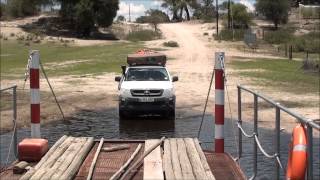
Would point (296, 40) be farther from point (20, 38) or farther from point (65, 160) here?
point (65, 160)

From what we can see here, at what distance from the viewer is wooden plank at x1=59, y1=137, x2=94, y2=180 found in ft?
19.9

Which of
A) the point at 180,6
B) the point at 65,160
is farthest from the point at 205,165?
the point at 180,6

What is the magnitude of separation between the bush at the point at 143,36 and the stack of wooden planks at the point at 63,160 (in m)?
67.7

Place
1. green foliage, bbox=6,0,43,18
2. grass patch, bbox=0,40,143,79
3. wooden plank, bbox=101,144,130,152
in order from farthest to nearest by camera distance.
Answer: green foliage, bbox=6,0,43,18 < grass patch, bbox=0,40,143,79 < wooden plank, bbox=101,144,130,152

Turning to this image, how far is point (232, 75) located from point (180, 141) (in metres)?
27.4

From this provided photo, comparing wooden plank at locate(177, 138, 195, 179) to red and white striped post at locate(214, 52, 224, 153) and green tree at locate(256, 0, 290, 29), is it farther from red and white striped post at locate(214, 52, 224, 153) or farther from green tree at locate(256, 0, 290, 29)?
green tree at locate(256, 0, 290, 29)

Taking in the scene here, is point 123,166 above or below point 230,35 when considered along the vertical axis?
below

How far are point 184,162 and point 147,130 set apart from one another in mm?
10474

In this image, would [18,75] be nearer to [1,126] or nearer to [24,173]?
[1,126]

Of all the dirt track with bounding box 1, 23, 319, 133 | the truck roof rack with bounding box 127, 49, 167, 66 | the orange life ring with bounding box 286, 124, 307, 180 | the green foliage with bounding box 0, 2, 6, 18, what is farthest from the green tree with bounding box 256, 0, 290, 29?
the orange life ring with bounding box 286, 124, 307, 180

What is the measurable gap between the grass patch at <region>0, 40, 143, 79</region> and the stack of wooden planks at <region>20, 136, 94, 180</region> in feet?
91.5

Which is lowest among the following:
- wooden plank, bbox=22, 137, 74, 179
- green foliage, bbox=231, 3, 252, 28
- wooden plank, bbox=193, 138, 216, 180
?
wooden plank, bbox=193, 138, 216, 180

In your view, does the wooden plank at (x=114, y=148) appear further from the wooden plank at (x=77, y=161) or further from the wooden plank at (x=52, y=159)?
the wooden plank at (x=52, y=159)

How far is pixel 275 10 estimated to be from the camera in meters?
94.4
